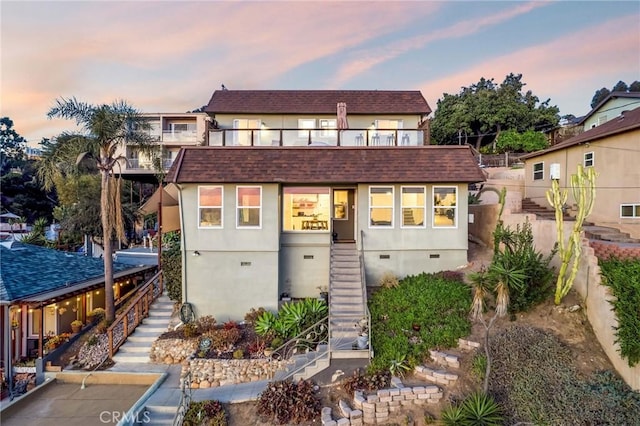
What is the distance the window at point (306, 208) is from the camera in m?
13.4

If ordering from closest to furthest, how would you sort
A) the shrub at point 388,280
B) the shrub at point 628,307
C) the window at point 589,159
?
the shrub at point 628,307, the shrub at point 388,280, the window at point 589,159

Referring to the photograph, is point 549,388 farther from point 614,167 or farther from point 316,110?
point 316,110

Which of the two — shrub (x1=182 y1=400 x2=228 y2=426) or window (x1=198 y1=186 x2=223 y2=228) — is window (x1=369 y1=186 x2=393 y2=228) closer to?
window (x1=198 y1=186 x2=223 y2=228)

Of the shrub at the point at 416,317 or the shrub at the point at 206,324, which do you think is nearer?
the shrub at the point at 416,317

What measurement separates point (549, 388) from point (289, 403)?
19.6ft

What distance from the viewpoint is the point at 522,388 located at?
7281 mm

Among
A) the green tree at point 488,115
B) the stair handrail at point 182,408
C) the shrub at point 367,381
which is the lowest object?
the stair handrail at point 182,408

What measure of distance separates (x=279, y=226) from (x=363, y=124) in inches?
347

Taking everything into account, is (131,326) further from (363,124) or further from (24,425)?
(363,124)

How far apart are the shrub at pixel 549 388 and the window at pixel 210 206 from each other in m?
9.99

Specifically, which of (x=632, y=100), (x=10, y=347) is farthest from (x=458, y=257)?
(x=632, y=100)

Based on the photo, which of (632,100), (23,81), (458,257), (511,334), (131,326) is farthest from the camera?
(632,100)

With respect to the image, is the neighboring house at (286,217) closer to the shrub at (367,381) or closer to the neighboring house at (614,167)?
the shrub at (367,381)

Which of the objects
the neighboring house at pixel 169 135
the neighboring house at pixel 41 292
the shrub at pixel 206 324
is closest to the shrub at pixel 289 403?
the shrub at pixel 206 324
